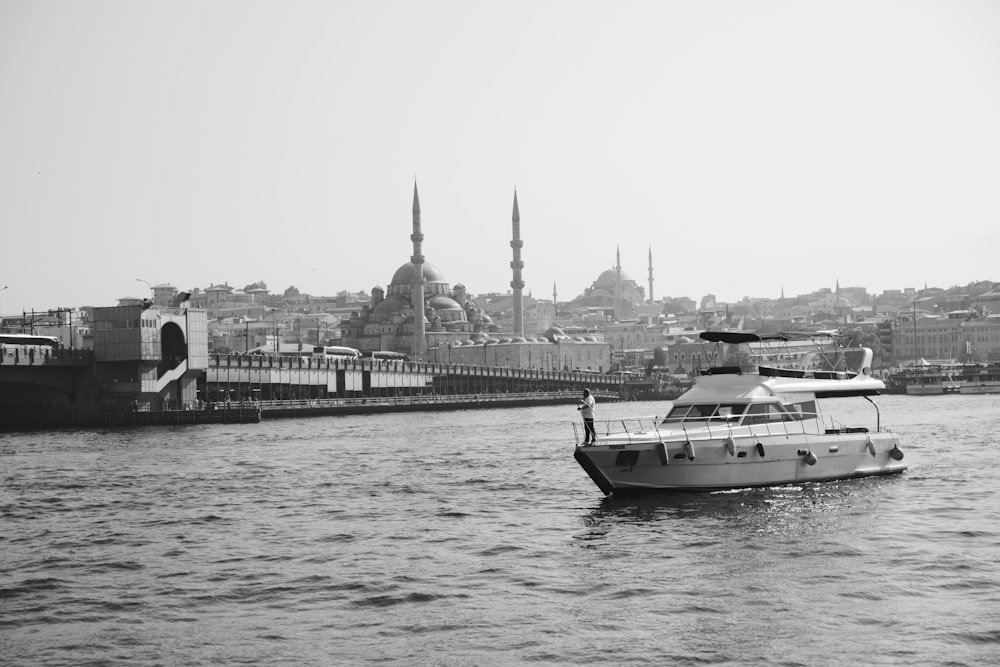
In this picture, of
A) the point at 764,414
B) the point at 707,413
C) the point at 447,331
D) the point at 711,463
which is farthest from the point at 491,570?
the point at 447,331

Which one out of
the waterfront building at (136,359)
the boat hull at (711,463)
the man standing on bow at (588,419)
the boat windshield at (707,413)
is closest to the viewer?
the man standing on bow at (588,419)

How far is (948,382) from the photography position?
125 meters

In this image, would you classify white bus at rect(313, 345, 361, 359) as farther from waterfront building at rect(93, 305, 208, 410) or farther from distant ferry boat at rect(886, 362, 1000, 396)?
distant ferry boat at rect(886, 362, 1000, 396)

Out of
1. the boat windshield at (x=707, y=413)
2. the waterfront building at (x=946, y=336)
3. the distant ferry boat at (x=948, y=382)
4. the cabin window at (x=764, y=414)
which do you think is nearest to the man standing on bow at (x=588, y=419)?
the boat windshield at (x=707, y=413)

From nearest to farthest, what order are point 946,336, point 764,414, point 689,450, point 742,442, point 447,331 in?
point 689,450
point 742,442
point 764,414
point 447,331
point 946,336

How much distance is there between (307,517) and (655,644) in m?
14.4

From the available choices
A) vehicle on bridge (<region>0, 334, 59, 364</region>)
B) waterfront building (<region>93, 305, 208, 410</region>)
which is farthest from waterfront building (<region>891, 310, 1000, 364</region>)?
vehicle on bridge (<region>0, 334, 59, 364</region>)

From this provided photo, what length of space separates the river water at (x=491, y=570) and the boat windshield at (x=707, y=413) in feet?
6.68

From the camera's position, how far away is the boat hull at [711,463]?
100 feet

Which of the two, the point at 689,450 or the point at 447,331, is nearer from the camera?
the point at 689,450

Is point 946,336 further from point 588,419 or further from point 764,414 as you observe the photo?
point 588,419

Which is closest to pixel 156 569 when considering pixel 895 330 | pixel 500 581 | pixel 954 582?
pixel 500 581

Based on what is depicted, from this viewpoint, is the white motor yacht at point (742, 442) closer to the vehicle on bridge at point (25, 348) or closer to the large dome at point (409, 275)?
the vehicle on bridge at point (25, 348)

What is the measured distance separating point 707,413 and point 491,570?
1125 cm
